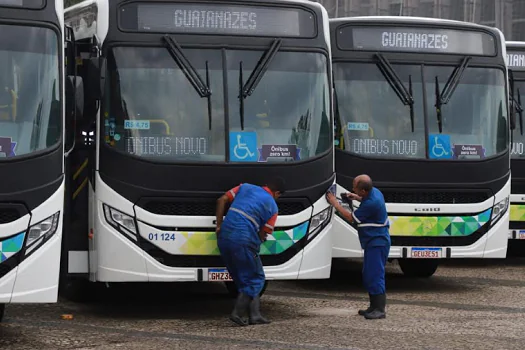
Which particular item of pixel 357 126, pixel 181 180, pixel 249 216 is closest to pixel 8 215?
pixel 181 180

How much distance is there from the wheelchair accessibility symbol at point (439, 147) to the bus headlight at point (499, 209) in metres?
0.85

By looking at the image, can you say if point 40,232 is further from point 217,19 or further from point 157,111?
point 217,19

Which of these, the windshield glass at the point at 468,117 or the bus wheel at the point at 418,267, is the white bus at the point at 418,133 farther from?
the bus wheel at the point at 418,267

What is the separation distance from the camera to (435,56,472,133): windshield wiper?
14.9 m

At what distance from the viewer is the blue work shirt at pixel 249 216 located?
11.8 meters

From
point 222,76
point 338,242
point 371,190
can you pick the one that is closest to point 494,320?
point 371,190

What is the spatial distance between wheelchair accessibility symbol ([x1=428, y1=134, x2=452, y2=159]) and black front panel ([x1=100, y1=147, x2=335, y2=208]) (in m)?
3.03

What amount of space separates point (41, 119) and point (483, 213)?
634 cm

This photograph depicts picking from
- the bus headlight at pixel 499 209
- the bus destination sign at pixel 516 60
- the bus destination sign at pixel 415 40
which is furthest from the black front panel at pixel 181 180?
the bus destination sign at pixel 516 60

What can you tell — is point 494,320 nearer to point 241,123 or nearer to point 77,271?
point 241,123

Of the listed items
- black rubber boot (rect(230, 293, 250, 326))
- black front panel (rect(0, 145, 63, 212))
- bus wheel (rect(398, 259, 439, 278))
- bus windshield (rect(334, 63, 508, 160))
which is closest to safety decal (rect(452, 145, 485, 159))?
bus windshield (rect(334, 63, 508, 160))

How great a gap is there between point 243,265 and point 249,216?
464mm

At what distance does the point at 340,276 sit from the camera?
1758 cm

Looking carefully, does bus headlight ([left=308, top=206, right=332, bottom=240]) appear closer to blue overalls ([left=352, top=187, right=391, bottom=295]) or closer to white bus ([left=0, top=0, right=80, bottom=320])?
blue overalls ([left=352, top=187, right=391, bottom=295])
